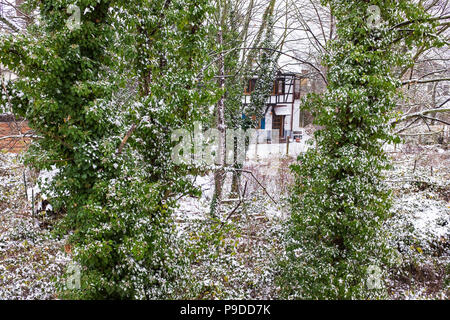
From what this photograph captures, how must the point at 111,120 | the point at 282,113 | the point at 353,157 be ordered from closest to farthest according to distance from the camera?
the point at 111,120, the point at 353,157, the point at 282,113

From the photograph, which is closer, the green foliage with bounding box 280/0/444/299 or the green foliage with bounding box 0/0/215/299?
the green foliage with bounding box 0/0/215/299

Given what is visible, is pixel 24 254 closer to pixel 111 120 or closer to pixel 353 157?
pixel 111 120

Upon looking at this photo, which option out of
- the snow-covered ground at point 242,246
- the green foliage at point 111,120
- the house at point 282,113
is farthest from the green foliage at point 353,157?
the house at point 282,113

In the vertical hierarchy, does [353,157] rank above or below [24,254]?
above

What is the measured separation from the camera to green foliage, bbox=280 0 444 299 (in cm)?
506

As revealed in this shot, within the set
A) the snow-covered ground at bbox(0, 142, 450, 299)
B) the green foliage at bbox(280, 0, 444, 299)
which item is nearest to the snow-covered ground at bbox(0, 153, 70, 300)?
the snow-covered ground at bbox(0, 142, 450, 299)

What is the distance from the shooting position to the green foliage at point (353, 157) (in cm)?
506

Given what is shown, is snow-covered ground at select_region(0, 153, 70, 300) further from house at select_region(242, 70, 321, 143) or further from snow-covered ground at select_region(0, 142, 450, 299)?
house at select_region(242, 70, 321, 143)

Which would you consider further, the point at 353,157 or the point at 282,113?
the point at 282,113

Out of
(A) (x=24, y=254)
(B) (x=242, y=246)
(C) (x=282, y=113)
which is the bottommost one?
(B) (x=242, y=246)

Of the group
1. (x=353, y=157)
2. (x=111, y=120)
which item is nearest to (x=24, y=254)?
(x=111, y=120)

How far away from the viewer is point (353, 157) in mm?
5121

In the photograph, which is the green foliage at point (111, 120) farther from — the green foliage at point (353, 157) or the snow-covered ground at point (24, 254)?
the green foliage at point (353, 157)

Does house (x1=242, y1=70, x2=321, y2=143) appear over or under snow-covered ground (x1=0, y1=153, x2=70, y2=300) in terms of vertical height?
over
